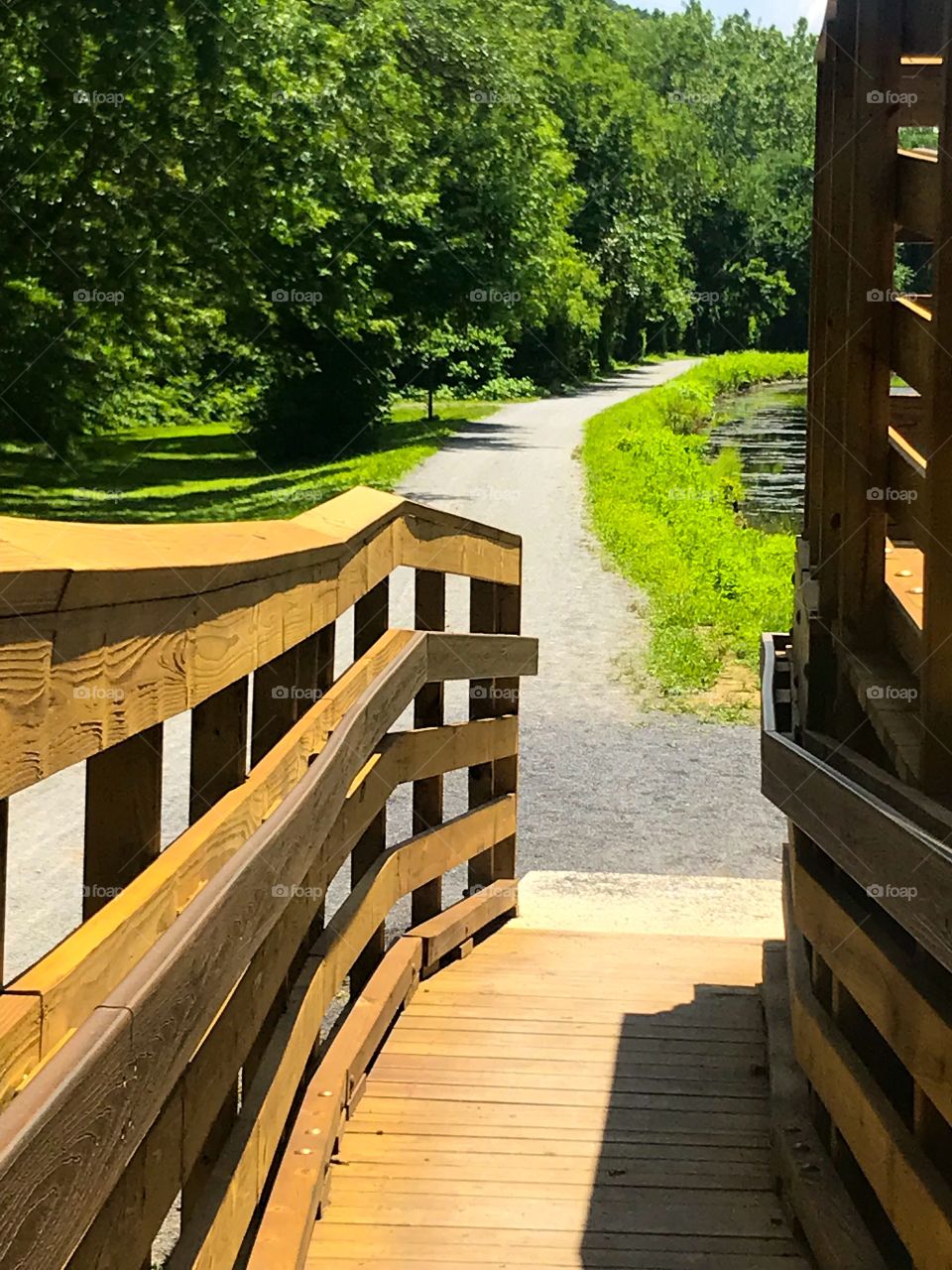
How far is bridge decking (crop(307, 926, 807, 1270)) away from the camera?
3.24m

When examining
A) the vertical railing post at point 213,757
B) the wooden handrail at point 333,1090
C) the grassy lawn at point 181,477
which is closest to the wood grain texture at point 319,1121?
the wooden handrail at point 333,1090

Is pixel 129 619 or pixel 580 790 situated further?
pixel 580 790

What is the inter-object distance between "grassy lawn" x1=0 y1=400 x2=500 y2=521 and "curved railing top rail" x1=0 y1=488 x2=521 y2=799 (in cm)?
1439

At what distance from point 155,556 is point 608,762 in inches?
330

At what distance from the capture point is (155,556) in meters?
1.75

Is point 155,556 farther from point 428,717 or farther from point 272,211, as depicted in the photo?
point 272,211

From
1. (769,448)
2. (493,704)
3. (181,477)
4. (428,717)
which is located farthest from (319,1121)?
(769,448)

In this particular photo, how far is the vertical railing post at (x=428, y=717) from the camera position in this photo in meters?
4.74

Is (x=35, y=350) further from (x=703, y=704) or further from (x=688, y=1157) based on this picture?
(x=688, y=1157)

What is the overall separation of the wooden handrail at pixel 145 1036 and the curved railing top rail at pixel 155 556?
0.38m

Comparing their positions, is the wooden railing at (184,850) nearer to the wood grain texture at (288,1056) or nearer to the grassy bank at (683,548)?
the wood grain texture at (288,1056)

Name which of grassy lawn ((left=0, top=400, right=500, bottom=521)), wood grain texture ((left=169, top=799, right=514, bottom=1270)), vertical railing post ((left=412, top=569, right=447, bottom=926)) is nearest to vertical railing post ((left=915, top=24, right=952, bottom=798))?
wood grain texture ((left=169, top=799, right=514, bottom=1270))

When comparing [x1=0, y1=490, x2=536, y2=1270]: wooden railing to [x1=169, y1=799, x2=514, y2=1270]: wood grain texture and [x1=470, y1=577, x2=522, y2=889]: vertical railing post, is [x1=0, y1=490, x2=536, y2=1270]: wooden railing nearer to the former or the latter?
[x1=169, y1=799, x2=514, y2=1270]: wood grain texture

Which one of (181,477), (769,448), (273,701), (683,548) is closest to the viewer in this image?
(273,701)
